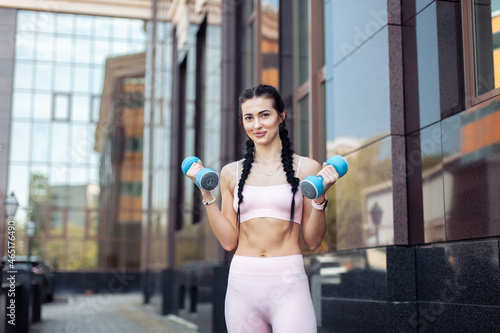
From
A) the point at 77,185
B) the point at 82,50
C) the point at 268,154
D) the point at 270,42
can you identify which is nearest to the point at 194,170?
the point at 268,154

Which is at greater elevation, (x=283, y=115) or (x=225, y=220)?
(x=283, y=115)

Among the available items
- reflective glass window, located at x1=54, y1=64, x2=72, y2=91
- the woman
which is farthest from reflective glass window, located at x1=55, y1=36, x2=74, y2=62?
the woman

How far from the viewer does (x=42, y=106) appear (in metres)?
39.7

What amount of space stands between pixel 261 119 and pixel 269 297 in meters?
0.93

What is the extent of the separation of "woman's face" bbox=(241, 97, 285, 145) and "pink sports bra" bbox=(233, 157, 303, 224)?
26cm

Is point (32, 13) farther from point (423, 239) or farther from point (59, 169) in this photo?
point (423, 239)

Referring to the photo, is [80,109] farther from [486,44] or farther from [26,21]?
[486,44]

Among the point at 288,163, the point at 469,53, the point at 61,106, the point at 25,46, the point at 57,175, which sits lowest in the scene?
the point at 288,163

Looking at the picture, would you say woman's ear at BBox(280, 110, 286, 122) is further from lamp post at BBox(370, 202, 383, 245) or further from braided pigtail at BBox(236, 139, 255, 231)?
lamp post at BBox(370, 202, 383, 245)

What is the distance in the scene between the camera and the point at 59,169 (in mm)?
40156

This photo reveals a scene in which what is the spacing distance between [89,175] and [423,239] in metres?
36.7

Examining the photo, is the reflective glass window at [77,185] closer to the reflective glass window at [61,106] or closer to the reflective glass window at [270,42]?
the reflective glass window at [61,106]

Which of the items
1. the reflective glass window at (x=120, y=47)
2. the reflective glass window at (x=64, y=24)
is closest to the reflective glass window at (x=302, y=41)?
the reflective glass window at (x=120, y=47)

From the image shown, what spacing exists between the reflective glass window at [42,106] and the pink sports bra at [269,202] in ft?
127
